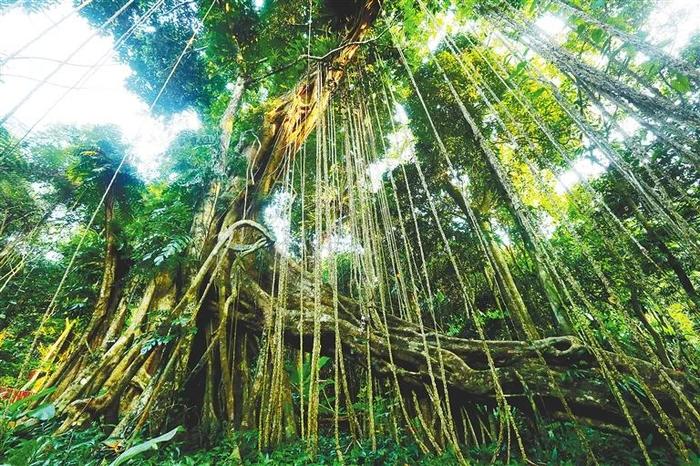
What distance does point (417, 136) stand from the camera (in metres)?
5.60

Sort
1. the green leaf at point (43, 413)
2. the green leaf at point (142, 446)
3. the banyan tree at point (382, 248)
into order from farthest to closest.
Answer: the banyan tree at point (382, 248) < the green leaf at point (43, 413) < the green leaf at point (142, 446)

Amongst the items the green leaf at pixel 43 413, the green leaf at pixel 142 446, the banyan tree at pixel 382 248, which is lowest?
the green leaf at pixel 142 446

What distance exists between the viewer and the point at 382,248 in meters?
3.64

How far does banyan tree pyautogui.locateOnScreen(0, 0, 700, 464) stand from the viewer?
182 cm

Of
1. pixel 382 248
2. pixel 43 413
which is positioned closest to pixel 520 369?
pixel 382 248

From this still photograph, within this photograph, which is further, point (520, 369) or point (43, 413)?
point (520, 369)

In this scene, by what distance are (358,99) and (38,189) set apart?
6123 mm

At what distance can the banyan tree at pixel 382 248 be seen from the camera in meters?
1.82

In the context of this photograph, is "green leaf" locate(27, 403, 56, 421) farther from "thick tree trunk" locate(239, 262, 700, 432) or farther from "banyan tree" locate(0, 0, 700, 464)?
"thick tree trunk" locate(239, 262, 700, 432)

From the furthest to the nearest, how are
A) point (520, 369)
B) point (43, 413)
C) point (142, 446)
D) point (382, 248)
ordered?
point (382, 248)
point (520, 369)
point (43, 413)
point (142, 446)

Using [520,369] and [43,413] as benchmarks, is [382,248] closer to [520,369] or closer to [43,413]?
[520,369]

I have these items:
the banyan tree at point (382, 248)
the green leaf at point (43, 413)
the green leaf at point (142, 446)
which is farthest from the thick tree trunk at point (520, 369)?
the green leaf at point (43, 413)

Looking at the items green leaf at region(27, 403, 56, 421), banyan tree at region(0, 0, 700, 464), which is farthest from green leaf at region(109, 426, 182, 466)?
green leaf at region(27, 403, 56, 421)

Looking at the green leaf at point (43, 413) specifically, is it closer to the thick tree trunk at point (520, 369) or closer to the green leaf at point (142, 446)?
the green leaf at point (142, 446)
